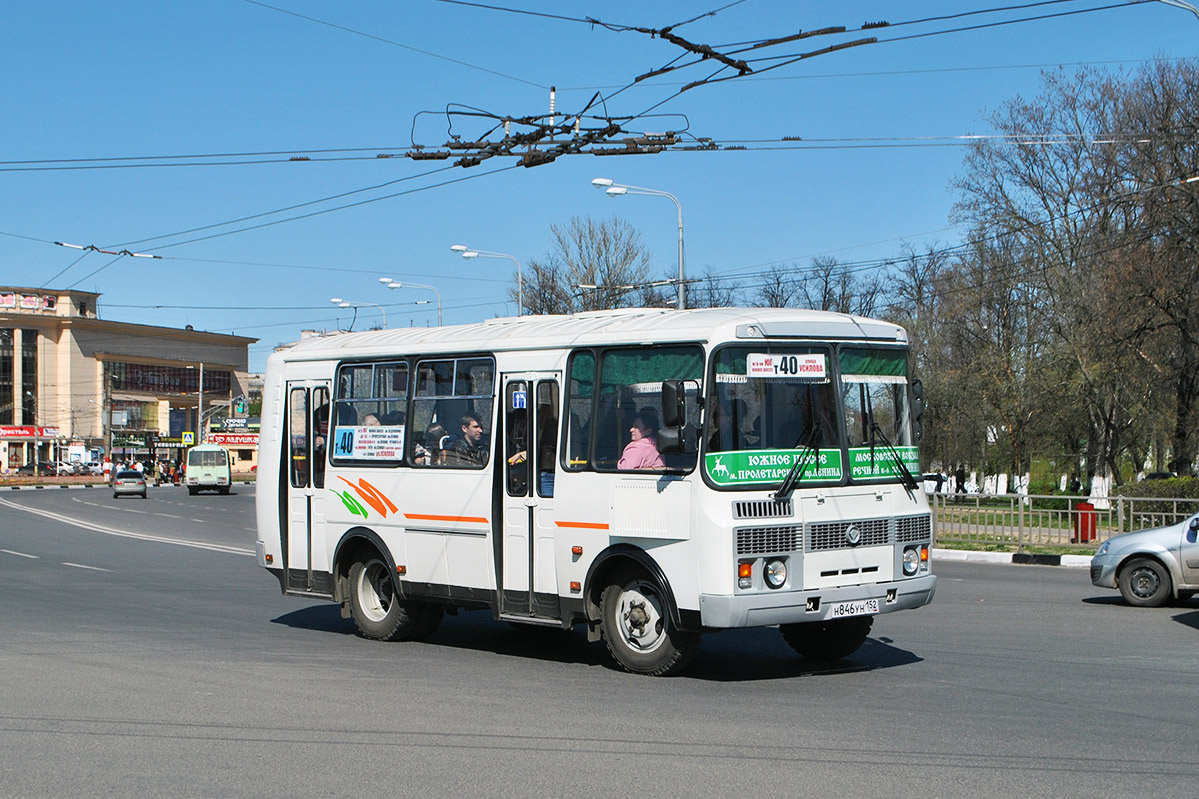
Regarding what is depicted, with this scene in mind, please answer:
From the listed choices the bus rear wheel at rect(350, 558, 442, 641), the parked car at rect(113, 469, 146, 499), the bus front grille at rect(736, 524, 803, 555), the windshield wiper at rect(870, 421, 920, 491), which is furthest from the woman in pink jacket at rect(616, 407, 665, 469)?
the parked car at rect(113, 469, 146, 499)

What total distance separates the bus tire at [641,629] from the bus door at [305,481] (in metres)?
3.82

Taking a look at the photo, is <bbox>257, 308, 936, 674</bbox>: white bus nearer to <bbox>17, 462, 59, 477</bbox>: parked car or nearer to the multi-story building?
the multi-story building

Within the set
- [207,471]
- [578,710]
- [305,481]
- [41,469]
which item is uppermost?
[305,481]

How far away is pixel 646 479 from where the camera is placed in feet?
32.3

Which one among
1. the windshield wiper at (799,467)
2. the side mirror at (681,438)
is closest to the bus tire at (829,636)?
the windshield wiper at (799,467)

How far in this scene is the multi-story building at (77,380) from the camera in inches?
4678

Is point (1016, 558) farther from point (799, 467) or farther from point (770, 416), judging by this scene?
point (770, 416)

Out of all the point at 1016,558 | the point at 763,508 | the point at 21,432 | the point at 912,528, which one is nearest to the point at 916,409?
the point at 912,528

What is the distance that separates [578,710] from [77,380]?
123107 millimetres

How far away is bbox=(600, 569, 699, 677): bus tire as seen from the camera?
9750 millimetres

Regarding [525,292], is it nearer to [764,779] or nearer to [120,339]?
[764,779]

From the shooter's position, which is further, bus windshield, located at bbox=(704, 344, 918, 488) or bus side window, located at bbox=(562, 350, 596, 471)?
bus side window, located at bbox=(562, 350, 596, 471)

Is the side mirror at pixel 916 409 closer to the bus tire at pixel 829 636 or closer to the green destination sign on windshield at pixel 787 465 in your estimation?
the green destination sign on windshield at pixel 787 465

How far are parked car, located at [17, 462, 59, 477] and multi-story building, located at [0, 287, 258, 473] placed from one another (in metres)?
1.14
